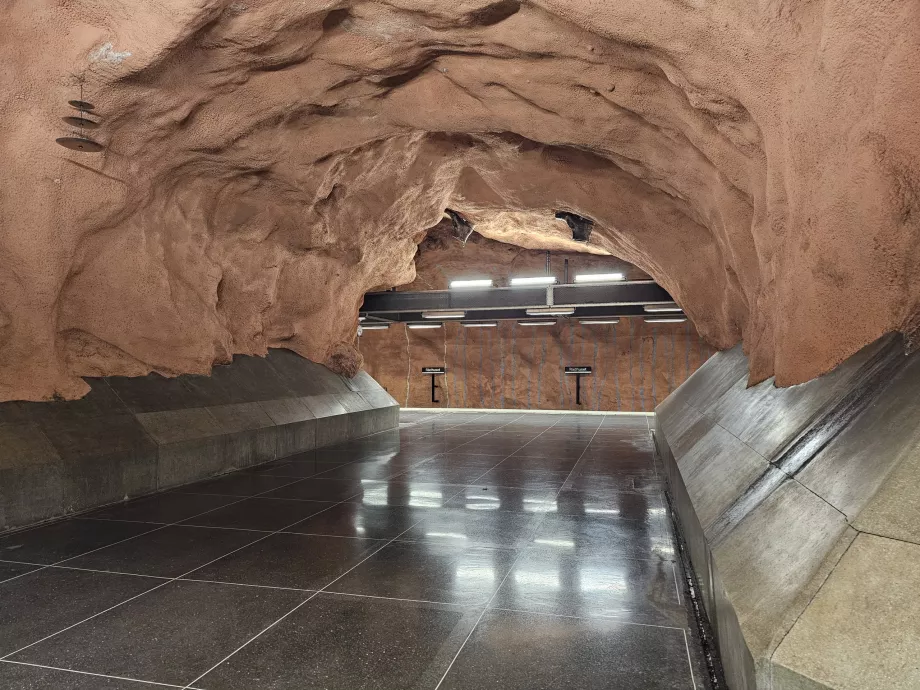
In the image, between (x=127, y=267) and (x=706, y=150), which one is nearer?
(x=706, y=150)

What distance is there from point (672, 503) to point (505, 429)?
674 centimetres

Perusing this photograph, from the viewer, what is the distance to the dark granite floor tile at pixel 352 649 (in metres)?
2.45

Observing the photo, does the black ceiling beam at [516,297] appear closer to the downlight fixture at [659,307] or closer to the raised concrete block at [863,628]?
the downlight fixture at [659,307]

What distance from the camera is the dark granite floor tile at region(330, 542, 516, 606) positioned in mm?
3336

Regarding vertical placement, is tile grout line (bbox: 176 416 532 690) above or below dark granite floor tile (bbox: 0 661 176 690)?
below

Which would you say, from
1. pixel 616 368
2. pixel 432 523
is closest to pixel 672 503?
pixel 432 523

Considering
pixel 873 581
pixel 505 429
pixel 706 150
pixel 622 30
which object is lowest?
pixel 505 429

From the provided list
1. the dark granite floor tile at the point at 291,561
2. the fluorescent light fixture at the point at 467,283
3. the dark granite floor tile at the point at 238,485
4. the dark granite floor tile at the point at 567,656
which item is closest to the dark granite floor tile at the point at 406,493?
the dark granite floor tile at the point at 238,485

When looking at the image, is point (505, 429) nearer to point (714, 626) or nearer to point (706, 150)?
point (706, 150)

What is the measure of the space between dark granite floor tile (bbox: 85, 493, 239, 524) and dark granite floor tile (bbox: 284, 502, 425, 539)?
1.15 metres

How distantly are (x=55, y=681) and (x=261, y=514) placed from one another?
8.81 ft

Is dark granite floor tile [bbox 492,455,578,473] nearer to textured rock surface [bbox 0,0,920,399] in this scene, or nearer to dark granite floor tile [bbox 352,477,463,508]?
dark granite floor tile [bbox 352,477,463,508]

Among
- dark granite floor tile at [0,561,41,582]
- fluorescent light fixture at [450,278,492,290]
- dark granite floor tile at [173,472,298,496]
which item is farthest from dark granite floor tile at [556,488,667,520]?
fluorescent light fixture at [450,278,492,290]

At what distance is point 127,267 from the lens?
19.7 ft
